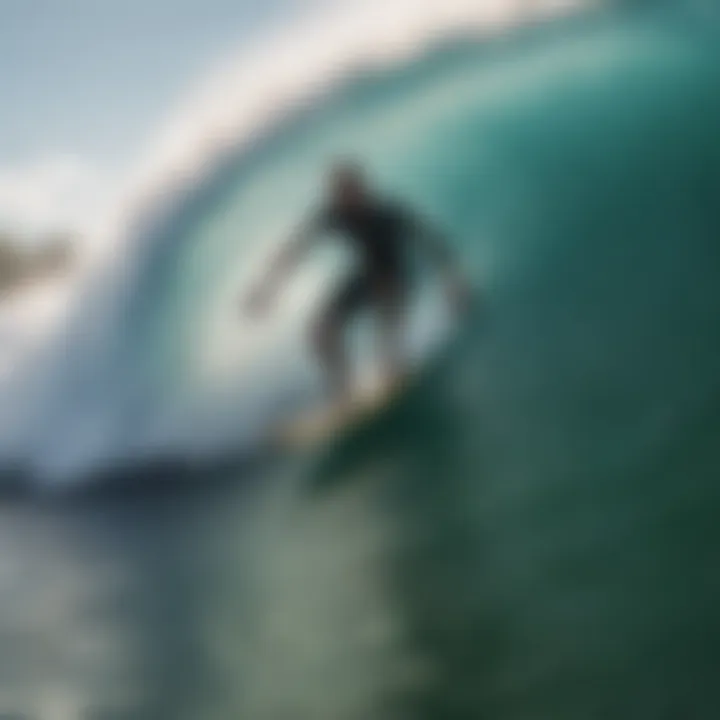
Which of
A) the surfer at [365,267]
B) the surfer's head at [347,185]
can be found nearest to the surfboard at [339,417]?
the surfer at [365,267]

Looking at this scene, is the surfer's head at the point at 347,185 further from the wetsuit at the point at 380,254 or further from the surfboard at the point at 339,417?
the surfboard at the point at 339,417

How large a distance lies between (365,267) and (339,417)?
0.55 feet

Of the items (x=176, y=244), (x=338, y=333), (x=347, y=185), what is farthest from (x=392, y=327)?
(x=176, y=244)

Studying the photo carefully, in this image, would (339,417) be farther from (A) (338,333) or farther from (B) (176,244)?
(B) (176,244)

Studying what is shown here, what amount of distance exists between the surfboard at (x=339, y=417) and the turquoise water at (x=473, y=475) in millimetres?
18

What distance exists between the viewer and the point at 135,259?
1.32m

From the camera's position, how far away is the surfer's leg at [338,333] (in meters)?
1.24

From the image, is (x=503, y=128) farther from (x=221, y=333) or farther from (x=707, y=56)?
(x=221, y=333)

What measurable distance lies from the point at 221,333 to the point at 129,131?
0.91 ft

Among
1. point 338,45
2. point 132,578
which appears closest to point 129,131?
point 338,45

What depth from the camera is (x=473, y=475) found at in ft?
3.91

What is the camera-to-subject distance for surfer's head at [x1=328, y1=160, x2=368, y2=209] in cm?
128

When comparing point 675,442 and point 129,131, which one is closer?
point 675,442

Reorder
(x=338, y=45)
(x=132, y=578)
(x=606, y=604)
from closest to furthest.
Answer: (x=606, y=604)
(x=132, y=578)
(x=338, y=45)
